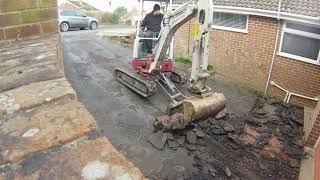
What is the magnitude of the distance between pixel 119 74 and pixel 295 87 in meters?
6.62

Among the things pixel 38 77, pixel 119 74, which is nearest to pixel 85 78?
pixel 119 74

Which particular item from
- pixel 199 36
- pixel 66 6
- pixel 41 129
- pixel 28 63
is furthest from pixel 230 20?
pixel 66 6

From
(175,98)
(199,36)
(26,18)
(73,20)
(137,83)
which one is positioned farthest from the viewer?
(73,20)

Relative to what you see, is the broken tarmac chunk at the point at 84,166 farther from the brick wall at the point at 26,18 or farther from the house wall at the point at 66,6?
the house wall at the point at 66,6

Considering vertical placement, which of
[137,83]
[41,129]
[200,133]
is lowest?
[200,133]

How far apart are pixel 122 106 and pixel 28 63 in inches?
264

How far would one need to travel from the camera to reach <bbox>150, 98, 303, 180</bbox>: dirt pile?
6656mm

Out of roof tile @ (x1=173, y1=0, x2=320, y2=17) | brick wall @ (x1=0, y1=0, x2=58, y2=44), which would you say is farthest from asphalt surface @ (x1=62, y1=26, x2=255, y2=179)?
brick wall @ (x1=0, y1=0, x2=58, y2=44)

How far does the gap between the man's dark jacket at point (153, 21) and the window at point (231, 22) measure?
13.1 feet

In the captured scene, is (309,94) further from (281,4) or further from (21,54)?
(21,54)

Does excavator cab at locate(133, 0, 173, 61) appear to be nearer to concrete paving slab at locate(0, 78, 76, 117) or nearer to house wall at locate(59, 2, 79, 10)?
concrete paving slab at locate(0, 78, 76, 117)

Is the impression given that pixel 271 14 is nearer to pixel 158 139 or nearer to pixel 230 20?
pixel 230 20

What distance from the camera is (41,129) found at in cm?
142

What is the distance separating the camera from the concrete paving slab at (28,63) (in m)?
2.08
